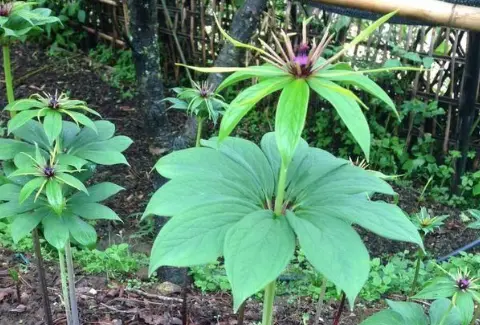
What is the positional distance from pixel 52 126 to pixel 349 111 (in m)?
0.90

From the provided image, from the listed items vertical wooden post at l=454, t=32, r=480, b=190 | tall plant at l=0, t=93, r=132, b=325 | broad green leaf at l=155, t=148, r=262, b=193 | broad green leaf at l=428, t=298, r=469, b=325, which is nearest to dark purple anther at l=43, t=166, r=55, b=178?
tall plant at l=0, t=93, r=132, b=325

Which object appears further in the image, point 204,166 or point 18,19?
point 18,19

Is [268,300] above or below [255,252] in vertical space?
below

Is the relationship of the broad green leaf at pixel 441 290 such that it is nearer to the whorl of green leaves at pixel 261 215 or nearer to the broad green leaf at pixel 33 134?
the whorl of green leaves at pixel 261 215

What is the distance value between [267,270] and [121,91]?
4.76 meters

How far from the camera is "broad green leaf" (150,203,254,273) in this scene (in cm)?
107

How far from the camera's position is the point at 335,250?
106 centimetres

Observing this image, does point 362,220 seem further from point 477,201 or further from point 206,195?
point 477,201

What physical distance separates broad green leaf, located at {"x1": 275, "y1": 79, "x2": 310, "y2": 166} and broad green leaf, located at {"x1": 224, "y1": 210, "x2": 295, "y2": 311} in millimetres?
165

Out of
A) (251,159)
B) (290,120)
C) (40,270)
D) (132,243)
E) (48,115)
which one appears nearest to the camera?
(290,120)

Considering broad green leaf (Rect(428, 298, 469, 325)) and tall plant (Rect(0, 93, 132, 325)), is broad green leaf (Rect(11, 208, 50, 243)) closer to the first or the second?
tall plant (Rect(0, 93, 132, 325))

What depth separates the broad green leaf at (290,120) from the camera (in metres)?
0.97

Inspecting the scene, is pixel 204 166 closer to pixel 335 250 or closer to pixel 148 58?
pixel 335 250

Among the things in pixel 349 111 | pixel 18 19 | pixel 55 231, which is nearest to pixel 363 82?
pixel 349 111
